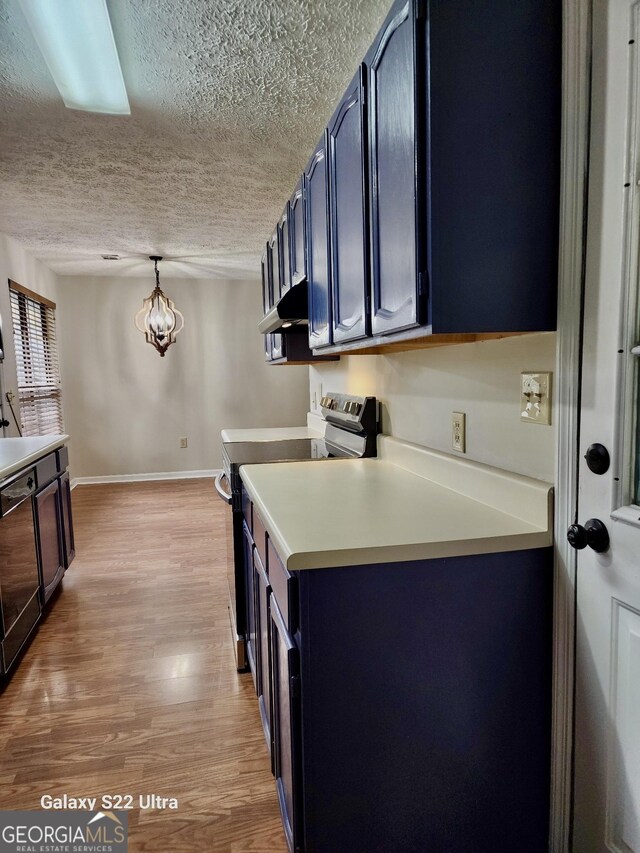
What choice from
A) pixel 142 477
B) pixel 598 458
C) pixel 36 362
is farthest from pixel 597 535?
pixel 142 477

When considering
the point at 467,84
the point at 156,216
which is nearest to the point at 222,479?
the point at 467,84

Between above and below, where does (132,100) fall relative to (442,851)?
above

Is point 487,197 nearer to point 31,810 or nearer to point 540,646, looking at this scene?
point 540,646

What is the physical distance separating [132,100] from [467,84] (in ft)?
5.10

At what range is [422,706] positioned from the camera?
109cm

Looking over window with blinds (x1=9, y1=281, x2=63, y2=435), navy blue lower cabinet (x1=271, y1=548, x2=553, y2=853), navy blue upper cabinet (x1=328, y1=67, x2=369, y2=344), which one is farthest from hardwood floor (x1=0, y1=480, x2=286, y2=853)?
window with blinds (x1=9, y1=281, x2=63, y2=435)

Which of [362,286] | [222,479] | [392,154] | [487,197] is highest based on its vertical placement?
[392,154]

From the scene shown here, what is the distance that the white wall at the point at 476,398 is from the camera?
4.01 ft

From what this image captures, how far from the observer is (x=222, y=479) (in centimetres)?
236

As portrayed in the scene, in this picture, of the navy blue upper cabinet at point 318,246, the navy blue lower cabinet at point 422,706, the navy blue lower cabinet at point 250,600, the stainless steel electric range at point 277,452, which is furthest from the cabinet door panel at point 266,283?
the navy blue lower cabinet at point 422,706

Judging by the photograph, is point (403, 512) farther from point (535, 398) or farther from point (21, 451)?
point (21, 451)

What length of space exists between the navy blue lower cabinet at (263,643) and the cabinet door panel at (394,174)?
0.82m

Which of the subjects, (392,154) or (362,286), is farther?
(362,286)

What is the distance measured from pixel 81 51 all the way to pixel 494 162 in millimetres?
1526
